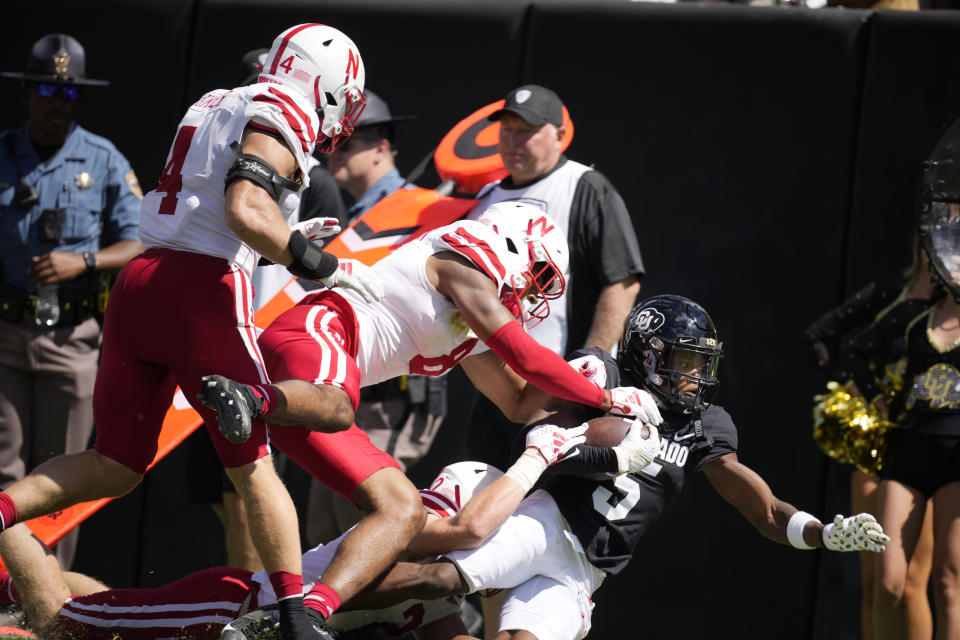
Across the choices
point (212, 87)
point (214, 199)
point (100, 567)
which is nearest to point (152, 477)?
point (100, 567)

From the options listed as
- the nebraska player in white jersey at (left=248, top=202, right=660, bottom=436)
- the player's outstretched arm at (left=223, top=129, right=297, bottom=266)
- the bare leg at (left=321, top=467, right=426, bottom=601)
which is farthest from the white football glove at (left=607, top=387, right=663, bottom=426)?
the player's outstretched arm at (left=223, top=129, right=297, bottom=266)

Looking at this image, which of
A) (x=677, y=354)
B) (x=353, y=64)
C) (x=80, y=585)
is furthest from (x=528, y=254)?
(x=80, y=585)

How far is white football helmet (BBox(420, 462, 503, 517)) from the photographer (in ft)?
13.4

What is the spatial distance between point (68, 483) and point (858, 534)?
2344 mm

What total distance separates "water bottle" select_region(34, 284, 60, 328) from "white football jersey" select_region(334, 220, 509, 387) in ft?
6.73

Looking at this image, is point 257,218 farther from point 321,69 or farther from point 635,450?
point 635,450

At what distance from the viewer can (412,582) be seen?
3.88 m

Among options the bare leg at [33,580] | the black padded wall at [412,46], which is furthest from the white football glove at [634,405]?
the black padded wall at [412,46]

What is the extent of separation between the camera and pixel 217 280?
387 cm

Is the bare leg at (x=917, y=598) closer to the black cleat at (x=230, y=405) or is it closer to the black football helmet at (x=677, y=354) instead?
the black football helmet at (x=677, y=354)

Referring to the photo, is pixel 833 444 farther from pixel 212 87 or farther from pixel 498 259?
pixel 212 87

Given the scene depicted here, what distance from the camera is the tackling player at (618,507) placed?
391 cm

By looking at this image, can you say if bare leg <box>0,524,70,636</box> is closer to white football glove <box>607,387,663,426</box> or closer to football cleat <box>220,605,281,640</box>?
football cleat <box>220,605,281,640</box>

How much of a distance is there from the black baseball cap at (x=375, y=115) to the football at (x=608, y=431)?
240 centimetres
